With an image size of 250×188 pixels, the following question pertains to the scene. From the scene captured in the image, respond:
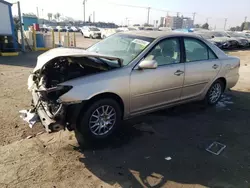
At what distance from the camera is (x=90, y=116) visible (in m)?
3.38

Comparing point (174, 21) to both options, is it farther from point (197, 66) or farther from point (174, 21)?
point (197, 66)

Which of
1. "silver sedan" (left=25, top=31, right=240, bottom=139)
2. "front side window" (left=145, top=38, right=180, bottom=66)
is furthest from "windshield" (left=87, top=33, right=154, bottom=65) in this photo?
"front side window" (left=145, top=38, right=180, bottom=66)

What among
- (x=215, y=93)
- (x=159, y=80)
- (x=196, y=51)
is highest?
(x=196, y=51)

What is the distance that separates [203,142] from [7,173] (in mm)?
2859

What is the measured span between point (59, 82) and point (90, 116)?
0.68m

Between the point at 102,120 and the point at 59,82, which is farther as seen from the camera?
the point at 102,120

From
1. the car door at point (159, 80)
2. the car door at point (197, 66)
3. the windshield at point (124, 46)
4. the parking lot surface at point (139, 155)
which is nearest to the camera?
the parking lot surface at point (139, 155)

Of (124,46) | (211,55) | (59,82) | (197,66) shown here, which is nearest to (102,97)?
(59,82)

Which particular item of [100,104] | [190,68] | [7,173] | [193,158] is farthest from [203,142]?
[7,173]

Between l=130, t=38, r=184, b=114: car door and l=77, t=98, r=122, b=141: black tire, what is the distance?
0.29 m

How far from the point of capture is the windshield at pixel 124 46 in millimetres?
3922

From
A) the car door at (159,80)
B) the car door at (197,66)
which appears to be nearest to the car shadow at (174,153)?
the car door at (159,80)

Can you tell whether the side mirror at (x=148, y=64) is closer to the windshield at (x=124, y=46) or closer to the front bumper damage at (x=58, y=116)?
the windshield at (x=124, y=46)

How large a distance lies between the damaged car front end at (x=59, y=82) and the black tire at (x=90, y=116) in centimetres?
13
